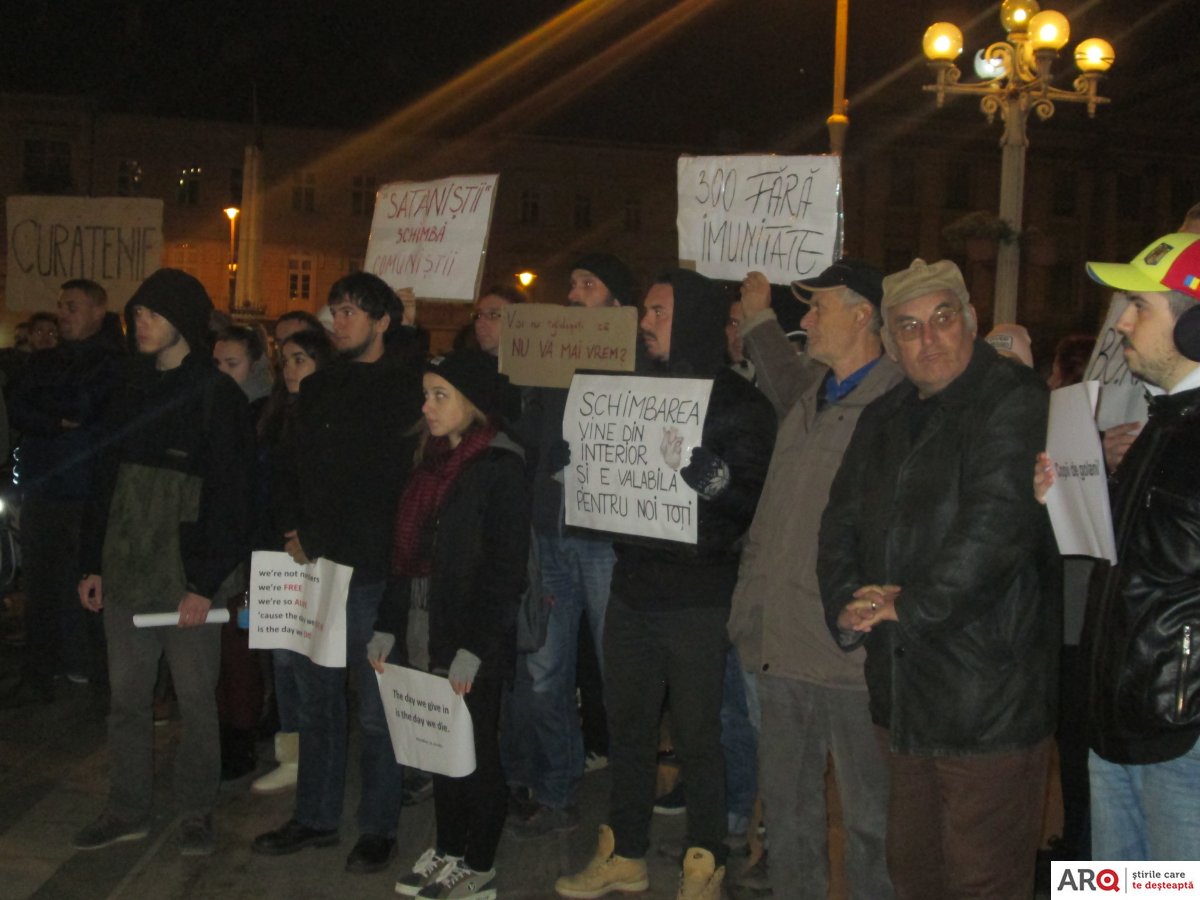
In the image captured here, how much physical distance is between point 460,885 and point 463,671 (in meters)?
0.86

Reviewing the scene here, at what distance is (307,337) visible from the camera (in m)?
6.07

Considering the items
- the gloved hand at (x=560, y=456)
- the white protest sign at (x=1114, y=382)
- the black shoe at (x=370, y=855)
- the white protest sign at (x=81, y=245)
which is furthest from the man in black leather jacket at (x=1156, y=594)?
the white protest sign at (x=81, y=245)

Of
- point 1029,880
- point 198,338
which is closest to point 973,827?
point 1029,880

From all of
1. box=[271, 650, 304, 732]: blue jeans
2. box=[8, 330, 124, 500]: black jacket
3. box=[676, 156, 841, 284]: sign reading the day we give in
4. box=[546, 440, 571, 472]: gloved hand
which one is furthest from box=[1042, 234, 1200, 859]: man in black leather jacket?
box=[8, 330, 124, 500]: black jacket

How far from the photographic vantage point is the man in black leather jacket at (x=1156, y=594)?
9.44 ft

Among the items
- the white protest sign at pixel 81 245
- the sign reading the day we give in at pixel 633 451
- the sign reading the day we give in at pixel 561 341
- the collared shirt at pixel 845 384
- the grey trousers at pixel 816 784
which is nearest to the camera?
the grey trousers at pixel 816 784

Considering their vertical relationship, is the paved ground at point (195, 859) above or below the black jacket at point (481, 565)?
below

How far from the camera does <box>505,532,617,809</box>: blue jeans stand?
5445mm

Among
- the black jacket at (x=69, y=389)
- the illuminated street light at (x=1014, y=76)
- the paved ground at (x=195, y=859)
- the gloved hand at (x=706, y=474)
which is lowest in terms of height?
the paved ground at (x=195, y=859)

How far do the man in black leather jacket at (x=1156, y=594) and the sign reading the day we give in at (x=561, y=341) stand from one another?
2247 mm

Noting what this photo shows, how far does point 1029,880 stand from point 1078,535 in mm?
1056

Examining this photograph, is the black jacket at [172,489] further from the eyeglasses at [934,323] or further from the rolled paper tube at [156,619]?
the eyeglasses at [934,323]

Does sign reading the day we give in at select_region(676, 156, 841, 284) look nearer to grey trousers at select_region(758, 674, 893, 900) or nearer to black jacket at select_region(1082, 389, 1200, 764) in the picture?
grey trousers at select_region(758, 674, 893, 900)

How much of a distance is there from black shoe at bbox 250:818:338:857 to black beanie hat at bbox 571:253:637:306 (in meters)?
2.60
